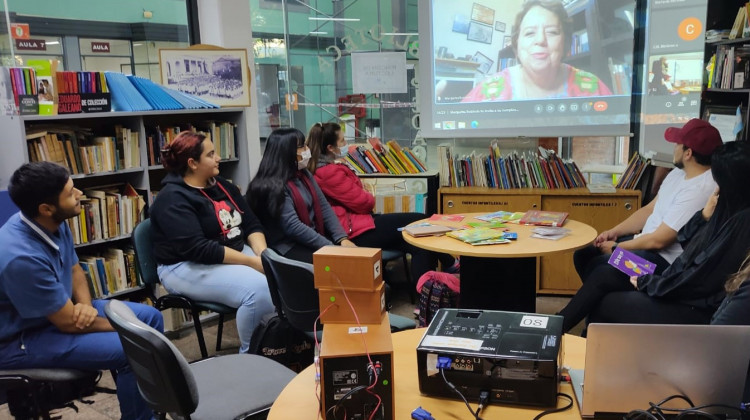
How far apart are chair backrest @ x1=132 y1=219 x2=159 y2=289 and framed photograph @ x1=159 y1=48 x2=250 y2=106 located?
1309 mm

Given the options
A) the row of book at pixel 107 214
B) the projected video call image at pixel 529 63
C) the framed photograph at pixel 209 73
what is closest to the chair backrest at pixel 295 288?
the row of book at pixel 107 214

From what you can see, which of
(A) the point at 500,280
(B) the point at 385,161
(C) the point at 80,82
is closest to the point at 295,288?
(A) the point at 500,280

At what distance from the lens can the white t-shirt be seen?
3121 mm

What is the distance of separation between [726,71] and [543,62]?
1546 millimetres

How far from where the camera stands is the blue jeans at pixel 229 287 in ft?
10.0

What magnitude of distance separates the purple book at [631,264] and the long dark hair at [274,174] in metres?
1.88

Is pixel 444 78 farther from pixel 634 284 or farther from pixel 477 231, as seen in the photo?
pixel 634 284

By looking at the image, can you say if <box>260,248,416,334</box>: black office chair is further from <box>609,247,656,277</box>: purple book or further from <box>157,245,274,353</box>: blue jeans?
<box>609,247,656,277</box>: purple book

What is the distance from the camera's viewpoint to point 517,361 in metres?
1.47

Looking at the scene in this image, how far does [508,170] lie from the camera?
462 cm

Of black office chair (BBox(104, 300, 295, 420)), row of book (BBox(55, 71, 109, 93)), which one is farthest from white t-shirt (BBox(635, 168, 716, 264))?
row of book (BBox(55, 71, 109, 93))

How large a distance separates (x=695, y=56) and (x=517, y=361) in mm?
3813

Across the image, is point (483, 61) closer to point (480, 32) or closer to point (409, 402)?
point (480, 32)

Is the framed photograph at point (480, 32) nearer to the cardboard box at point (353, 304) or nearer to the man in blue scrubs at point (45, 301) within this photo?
the man in blue scrubs at point (45, 301)
